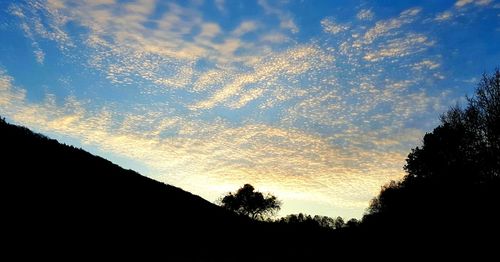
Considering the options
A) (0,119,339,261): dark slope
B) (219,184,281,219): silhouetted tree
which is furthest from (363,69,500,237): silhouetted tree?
(219,184,281,219): silhouetted tree

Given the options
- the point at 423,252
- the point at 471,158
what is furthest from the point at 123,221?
the point at 471,158

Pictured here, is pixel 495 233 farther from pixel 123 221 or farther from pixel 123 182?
pixel 123 182

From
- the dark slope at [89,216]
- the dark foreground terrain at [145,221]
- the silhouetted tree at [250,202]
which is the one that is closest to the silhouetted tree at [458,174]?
the dark foreground terrain at [145,221]

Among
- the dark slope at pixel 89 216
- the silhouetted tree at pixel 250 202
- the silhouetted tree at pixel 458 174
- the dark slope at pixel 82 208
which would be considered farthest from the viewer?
the silhouetted tree at pixel 250 202

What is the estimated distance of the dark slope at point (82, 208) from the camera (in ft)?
46.2

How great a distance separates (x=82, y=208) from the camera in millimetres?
18000

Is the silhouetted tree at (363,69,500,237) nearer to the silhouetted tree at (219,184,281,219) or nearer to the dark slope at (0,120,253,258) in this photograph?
the dark slope at (0,120,253,258)

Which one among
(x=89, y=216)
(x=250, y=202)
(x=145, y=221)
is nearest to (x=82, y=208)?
(x=89, y=216)

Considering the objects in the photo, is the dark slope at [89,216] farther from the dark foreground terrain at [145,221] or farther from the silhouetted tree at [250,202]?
the silhouetted tree at [250,202]

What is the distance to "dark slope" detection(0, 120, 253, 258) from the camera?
14.1 m

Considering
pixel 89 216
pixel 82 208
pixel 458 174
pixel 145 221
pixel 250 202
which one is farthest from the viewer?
pixel 250 202

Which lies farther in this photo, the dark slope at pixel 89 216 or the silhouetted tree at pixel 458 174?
the silhouetted tree at pixel 458 174

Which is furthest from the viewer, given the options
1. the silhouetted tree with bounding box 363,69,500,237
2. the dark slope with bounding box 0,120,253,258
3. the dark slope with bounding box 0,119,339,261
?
the silhouetted tree with bounding box 363,69,500,237

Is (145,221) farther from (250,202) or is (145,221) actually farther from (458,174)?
(250,202)
